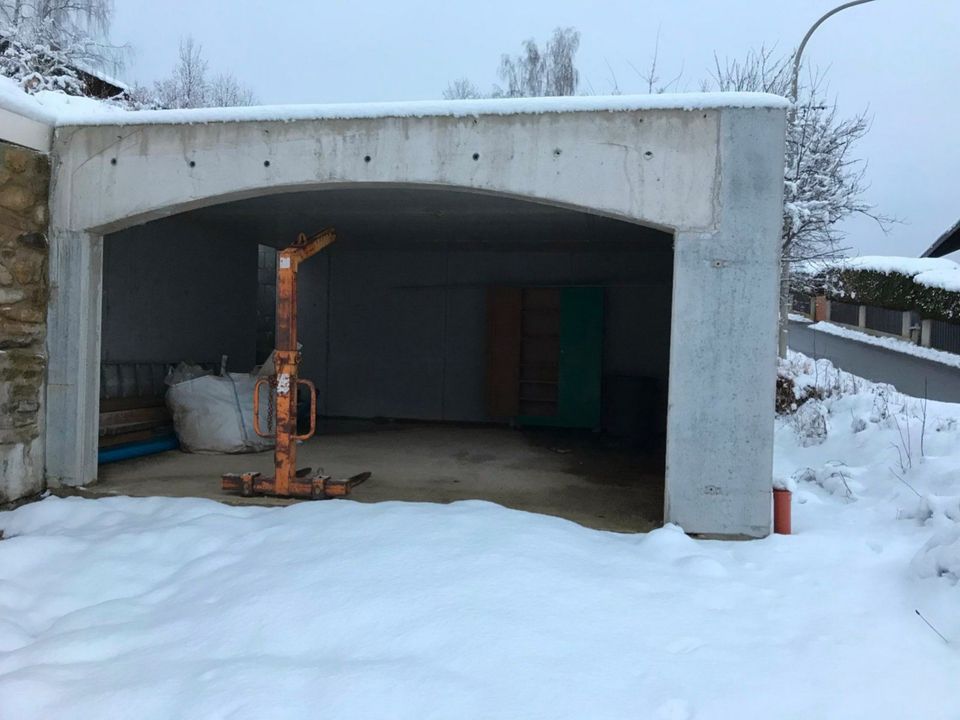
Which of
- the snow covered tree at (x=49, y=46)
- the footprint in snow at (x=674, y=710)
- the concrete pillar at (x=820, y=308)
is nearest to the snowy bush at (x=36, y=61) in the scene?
the snow covered tree at (x=49, y=46)

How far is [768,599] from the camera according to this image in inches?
144

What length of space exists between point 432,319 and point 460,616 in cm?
817

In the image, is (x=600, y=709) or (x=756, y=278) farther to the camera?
(x=756, y=278)

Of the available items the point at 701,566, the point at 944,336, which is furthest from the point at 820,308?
the point at 701,566

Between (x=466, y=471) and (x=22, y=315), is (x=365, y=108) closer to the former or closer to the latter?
(x=22, y=315)

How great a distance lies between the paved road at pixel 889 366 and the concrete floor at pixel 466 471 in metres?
7.35

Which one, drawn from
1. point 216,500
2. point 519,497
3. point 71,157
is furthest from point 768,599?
point 71,157

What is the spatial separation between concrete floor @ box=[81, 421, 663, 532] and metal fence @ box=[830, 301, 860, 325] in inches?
783

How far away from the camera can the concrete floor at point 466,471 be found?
5742 mm

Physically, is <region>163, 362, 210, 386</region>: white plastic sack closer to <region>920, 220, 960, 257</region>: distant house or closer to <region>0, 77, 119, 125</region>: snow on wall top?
<region>0, 77, 119, 125</region>: snow on wall top

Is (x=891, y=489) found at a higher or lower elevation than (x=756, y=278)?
lower

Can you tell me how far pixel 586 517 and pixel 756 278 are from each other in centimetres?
215

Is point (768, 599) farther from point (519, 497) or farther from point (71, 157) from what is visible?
point (71, 157)

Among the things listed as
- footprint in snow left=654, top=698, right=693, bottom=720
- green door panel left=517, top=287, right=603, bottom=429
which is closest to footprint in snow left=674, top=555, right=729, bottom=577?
footprint in snow left=654, top=698, right=693, bottom=720
